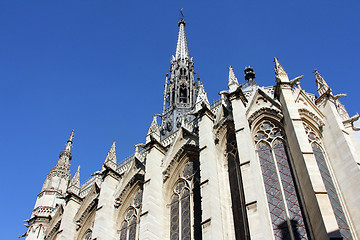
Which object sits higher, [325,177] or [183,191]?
[183,191]

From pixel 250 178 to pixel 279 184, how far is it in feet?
4.43

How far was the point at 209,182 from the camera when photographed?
13.3m

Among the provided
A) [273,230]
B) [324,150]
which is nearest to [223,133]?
[324,150]

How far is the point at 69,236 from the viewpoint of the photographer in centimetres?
1922

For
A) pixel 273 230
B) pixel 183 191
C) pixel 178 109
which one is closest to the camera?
pixel 273 230

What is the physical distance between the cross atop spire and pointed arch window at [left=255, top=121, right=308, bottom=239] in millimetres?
17273

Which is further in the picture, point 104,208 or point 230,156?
point 104,208

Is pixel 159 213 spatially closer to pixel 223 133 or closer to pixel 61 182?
pixel 223 133

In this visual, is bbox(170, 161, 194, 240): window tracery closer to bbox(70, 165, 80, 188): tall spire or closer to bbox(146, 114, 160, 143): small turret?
bbox(146, 114, 160, 143): small turret

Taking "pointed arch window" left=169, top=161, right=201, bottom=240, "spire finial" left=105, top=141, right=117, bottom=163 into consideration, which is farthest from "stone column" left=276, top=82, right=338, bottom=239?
"spire finial" left=105, top=141, right=117, bottom=163

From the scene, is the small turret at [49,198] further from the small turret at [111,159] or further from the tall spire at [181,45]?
the tall spire at [181,45]

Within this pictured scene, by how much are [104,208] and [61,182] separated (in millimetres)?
8994

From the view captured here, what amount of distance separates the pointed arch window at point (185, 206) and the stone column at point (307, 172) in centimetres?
436

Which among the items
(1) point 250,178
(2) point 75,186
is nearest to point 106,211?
(2) point 75,186
